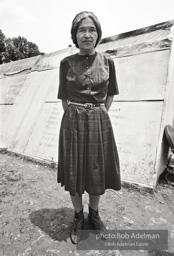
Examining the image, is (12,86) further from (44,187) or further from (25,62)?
(44,187)

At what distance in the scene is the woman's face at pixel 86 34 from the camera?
1.61 m

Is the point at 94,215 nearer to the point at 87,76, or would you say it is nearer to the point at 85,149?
the point at 85,149

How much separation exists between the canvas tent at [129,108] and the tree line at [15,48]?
2357 cm

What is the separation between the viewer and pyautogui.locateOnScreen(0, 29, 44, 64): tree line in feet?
82.4

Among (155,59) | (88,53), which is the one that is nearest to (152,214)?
(88,53)

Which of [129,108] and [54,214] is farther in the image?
[129,108]

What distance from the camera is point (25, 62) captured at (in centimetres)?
634

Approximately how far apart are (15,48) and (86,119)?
3009 centimetres

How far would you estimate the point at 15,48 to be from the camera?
27.6 m

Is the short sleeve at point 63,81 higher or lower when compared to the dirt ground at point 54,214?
higher

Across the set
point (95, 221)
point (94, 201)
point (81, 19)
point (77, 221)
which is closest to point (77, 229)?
point (77, 221)

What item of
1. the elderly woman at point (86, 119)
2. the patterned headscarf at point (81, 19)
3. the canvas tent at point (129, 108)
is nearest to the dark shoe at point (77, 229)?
the elderly woman at point (86, 119)

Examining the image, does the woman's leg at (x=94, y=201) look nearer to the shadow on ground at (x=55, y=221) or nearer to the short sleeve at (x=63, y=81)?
the shadow on ground at (x=55, y=221)

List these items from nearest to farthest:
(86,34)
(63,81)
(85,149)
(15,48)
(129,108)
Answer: (86,34) < (85,149) < (63,81) < (129,108) < (15,48)
